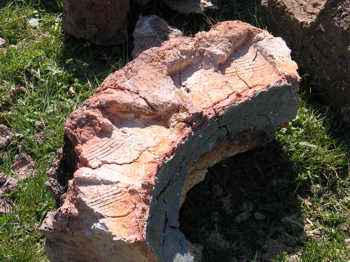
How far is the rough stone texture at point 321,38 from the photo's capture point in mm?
3547

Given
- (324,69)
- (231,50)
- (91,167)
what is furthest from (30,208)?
(324,69)

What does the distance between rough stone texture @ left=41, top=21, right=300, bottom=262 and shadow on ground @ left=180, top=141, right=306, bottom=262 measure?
0.88 feet

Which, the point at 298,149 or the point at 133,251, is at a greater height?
the point at 133,251

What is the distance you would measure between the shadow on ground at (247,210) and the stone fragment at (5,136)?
4.60 feet

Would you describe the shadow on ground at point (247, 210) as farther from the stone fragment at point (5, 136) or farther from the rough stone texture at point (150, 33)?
the stone fragment at point (5, 136)

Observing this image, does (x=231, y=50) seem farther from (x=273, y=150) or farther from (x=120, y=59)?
(x=120, y=59)

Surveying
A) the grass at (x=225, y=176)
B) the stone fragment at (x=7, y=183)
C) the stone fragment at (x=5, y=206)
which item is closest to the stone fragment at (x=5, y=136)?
the grass at (x=225, y=176)

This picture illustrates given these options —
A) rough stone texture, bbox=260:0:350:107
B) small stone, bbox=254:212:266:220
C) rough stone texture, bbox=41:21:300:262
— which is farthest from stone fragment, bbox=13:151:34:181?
rough stone texture, bbox=260:0:350:107

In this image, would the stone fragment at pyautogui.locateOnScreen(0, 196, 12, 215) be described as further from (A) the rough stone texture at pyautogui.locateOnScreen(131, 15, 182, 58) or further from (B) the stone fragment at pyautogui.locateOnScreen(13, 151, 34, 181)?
(A) the rough stone texture at pyautogui.locateOnScreen(131, 15, 182, 58)

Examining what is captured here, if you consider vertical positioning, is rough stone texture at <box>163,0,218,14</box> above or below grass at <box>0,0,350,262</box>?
above

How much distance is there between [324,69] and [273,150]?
0.78 metres

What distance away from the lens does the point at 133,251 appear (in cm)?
232

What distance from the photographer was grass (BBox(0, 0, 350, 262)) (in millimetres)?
3073

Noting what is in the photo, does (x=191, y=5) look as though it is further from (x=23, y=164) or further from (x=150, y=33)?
(x=23, y=164)
